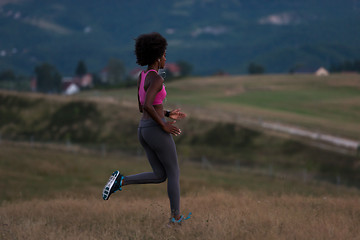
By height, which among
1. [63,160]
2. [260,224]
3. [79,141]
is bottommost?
[79,141]

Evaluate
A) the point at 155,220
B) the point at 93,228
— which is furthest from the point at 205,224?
the point at 93,228

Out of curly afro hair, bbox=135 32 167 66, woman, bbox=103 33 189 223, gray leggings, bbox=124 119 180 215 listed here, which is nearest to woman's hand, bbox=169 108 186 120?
woman, bbox=103 33 189 223

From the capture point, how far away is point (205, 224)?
6.63 meters

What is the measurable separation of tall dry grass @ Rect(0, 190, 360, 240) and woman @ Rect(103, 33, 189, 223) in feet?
1.89

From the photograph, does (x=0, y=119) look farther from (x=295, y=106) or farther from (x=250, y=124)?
(x=295, y=106)

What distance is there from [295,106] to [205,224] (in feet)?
297

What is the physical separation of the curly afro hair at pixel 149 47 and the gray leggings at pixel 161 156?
88 cm

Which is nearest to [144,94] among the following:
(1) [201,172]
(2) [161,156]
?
(2) [161,156]

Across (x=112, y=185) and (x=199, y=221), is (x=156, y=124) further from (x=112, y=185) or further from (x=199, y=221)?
(x=199, y=221)

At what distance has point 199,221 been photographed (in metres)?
7.05

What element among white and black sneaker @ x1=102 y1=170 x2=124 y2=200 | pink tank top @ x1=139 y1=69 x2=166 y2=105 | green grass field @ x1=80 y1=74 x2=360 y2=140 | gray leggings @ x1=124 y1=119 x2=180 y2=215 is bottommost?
green grass field @ x1=80 y1=74 x2=360 y2=140

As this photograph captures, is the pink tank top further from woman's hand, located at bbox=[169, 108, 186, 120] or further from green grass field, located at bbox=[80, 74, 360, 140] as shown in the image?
green grass field, located at bbox=[80, 74, 360, 140]

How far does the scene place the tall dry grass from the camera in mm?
6160

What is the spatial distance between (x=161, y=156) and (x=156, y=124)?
0.45 meters
